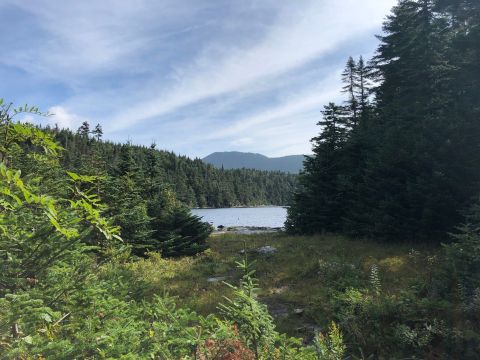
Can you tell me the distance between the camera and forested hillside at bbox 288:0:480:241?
16.1 m

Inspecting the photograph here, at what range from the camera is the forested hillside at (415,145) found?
1606 cm

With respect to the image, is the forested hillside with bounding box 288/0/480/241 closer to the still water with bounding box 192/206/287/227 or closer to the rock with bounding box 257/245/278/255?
the rock with bounding box 257/245/278/255

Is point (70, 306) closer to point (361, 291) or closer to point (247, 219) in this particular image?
point (361, 291)

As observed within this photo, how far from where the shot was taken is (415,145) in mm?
18000

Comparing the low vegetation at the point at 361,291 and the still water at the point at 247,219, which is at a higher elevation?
the low vegetation at the point at 361,291

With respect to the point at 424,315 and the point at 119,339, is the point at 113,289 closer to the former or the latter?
the point at 119,339

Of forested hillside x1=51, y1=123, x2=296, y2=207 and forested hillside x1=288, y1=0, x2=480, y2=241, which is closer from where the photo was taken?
forested hillside x1=288, y1=0, x2=480, y2=241

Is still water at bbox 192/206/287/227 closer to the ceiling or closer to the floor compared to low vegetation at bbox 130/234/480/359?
closer to the floor

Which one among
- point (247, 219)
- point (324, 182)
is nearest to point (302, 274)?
point (324, 182)

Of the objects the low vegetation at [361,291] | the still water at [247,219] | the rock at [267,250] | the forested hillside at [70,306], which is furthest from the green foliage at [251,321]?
the still water at [247,219]

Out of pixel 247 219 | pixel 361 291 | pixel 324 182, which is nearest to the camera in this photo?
pixel 361 291

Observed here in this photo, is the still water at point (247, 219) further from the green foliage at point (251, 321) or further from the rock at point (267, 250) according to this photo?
the green foliage at point (251, 321)

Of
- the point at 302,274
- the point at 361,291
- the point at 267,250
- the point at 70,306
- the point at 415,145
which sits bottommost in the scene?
the point at 302,274

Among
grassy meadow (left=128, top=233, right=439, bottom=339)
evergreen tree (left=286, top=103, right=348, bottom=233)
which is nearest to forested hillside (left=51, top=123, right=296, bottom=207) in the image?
evergreen tree (left=286, top=103, right=348, bottom=233)
